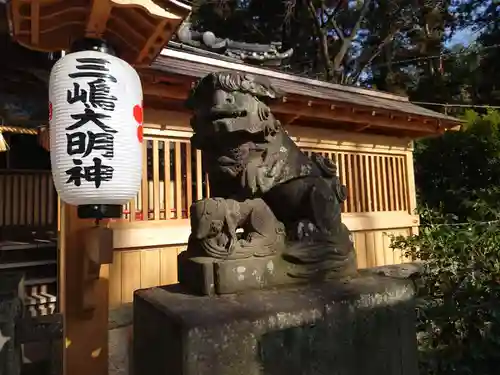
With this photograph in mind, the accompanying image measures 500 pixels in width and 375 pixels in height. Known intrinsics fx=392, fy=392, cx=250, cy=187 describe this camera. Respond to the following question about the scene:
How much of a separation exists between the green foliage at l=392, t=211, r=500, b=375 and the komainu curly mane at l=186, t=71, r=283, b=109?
2.39m

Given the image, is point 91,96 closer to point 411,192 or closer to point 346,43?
point 411,192

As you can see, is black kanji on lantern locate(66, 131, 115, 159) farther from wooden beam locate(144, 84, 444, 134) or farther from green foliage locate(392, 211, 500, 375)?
green foliage locate(392, 211, 500, 375)

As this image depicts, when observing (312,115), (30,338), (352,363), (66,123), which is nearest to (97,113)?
(66,123)

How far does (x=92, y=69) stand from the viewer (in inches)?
101

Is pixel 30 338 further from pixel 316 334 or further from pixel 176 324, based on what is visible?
pixel 316 334

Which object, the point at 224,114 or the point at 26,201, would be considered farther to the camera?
the point at 26,201

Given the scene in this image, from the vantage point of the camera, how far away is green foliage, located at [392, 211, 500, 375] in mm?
3105

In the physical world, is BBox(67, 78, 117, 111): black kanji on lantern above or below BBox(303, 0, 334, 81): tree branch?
below

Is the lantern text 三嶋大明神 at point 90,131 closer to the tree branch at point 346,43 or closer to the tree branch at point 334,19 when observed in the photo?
the tree branch at point 346,43

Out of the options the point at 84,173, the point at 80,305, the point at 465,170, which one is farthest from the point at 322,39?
the point at 84,173

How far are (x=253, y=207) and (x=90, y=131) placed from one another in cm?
118

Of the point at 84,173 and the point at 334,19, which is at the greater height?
the point at 334,19

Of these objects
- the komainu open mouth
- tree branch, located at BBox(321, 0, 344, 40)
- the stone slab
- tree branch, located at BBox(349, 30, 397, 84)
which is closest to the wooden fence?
the stone slab

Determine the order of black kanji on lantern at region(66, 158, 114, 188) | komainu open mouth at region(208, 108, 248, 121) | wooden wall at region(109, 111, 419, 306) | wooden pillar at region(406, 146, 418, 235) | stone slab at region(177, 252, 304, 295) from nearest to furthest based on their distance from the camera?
1. stone slab at region(177, 252, 304, 295)
2. komainu open mouth at region(208, 108, 248, 121)
3. black kanji on lantern at region(66, 158, 114, 188)
4. wooden wall at region(109, 111, 419, 306)
5. wooden pillar at region(406, 146, 418, 235)
